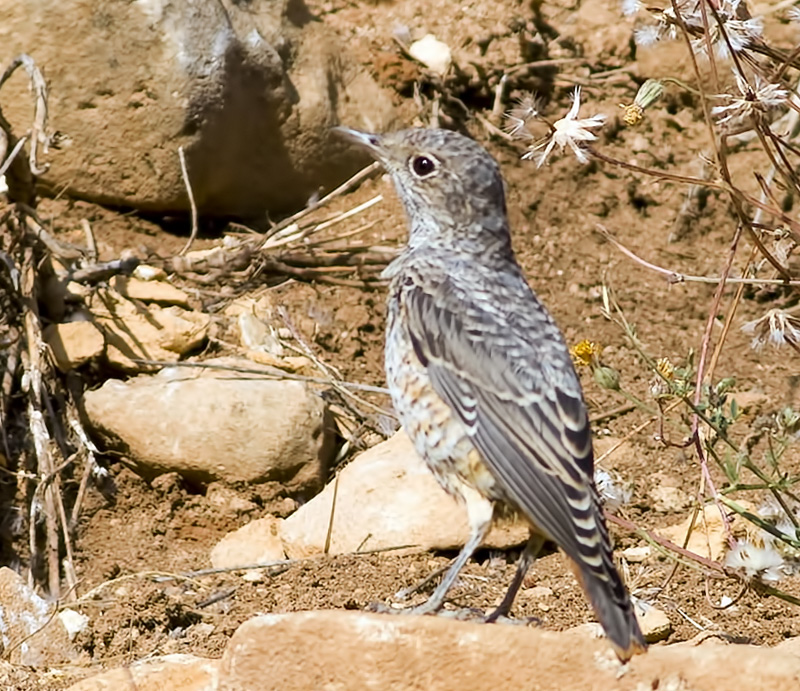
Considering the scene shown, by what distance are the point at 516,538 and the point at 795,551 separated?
5.18ft

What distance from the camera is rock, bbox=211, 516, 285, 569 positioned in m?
6.18

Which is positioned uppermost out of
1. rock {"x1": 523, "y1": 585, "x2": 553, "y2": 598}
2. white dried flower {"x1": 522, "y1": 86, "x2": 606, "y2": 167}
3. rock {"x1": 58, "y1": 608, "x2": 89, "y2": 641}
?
white dried flower {"x1": 522, "y1": 86, "x2": 606, "y2": 167}

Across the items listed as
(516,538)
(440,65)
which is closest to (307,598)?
(516,538)

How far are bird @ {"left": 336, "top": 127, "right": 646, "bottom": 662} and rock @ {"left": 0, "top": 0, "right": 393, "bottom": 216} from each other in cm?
258

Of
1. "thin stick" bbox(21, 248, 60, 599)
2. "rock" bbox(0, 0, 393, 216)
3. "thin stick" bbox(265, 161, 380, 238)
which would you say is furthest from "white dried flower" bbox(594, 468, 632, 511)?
"rock" bbox(0, 0, 393, 216)

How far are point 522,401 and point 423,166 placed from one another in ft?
3.53

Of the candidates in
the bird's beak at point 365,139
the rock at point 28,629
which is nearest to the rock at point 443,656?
the rock at point 28,629

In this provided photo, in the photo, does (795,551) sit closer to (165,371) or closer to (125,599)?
(125,599)

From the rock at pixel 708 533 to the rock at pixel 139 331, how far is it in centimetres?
253

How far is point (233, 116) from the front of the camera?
7738 mm

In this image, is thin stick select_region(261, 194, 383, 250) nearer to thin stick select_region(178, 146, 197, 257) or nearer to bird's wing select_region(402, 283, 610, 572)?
thin stick select_region(178, 146, 197, 257)

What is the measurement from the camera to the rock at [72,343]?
6777 millimetres

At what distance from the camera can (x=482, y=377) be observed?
4695 mm

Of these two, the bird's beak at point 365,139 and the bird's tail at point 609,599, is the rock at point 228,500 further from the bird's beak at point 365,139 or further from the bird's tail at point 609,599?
the bird's tail at point 609,599
